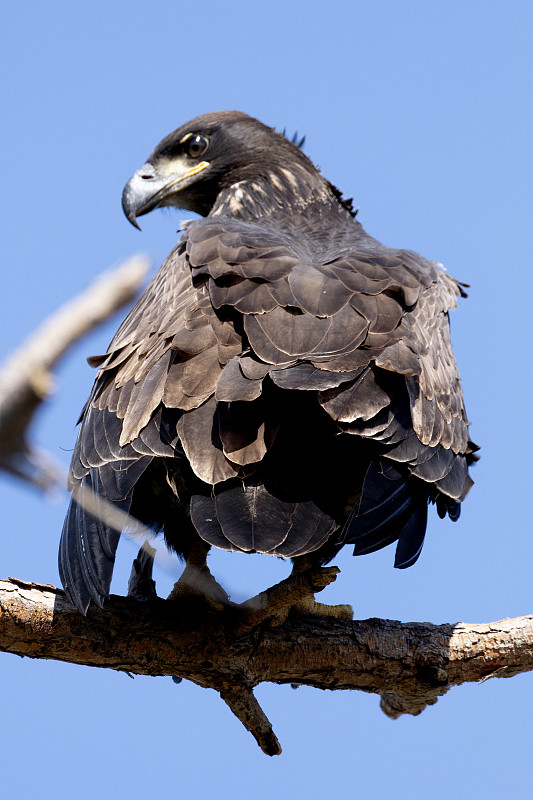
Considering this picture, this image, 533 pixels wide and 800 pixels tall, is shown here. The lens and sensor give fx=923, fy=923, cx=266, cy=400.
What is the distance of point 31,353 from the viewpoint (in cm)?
86

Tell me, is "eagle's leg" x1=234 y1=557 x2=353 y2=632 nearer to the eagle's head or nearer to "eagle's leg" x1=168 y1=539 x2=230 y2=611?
"eagle's leg" x1=168 y1=539 x2=230 y2=611

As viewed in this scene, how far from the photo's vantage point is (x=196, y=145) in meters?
6.09

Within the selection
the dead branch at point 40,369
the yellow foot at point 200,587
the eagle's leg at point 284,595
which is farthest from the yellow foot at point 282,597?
the dead branch at point 40,369

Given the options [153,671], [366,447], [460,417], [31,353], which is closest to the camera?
[31,353]

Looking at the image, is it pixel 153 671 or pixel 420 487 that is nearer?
pixel 420 487

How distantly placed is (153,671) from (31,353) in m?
2.89

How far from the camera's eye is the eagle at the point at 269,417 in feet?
9.58

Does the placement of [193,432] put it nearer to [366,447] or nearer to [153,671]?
[366,447]

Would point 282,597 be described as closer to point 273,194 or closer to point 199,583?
point 199,583

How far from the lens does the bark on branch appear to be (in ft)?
10.8

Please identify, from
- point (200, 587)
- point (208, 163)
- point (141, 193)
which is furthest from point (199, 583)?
point (208, 163)

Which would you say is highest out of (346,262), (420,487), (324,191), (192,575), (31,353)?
(324,191)

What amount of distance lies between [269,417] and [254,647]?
1.07 metres

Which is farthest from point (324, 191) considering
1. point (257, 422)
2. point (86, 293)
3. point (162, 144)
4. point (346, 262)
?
point (86, 293)
